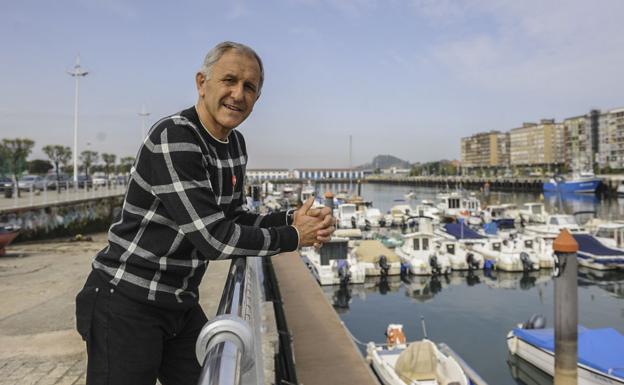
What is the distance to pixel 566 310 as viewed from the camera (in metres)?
8.61

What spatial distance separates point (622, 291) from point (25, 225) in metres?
26.9

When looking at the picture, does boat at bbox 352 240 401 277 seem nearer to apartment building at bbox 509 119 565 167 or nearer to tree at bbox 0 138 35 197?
tree at bbox 0 138 35 197

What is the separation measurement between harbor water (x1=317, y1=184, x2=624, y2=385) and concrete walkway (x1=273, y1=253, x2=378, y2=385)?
5.44m

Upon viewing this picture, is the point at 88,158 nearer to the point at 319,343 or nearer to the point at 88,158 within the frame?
the point at 88,158

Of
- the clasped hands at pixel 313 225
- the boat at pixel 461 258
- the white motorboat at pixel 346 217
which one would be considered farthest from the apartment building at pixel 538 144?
the clasped hands at pixel 313 225

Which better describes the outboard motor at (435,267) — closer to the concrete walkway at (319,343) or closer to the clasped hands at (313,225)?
the concrete walkway at (319,343)

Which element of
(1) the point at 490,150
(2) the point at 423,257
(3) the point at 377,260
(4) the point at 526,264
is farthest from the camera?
(1) the point at 490,150

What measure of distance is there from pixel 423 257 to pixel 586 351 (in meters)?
14.4

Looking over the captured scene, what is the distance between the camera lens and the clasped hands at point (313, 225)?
1881mm

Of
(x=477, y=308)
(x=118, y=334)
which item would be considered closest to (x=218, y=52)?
(x=118, y=334)

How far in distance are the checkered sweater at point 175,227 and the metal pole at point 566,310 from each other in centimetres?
844

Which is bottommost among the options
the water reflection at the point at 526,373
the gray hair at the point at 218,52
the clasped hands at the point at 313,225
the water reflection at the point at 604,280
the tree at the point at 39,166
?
the water reflection at the point at 526,373

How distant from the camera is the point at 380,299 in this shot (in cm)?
2122

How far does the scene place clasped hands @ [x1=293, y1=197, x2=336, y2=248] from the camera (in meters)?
1.88
